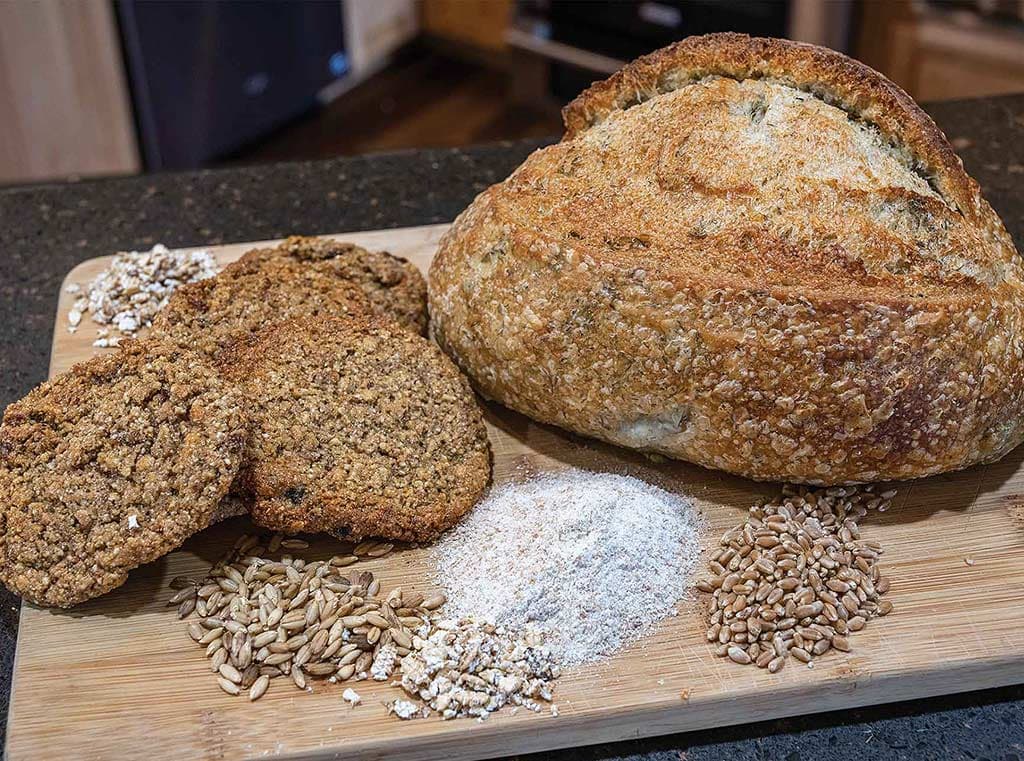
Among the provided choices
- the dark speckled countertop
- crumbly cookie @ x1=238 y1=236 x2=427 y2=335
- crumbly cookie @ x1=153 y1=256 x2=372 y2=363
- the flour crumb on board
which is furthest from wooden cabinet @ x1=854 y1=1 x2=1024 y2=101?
the flour crumb on board

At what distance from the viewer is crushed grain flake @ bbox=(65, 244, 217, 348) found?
191cm

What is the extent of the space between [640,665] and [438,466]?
0.42 metres

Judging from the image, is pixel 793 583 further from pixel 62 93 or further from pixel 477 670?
pixel 62 93

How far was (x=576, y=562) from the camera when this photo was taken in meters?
1.43

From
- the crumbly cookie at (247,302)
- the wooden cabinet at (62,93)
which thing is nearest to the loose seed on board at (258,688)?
the crumbly cookie at (247,302)

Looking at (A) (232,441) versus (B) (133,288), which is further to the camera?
(B) (133,288)

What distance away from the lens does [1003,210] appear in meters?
2.39

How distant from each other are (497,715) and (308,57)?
11.4 feet

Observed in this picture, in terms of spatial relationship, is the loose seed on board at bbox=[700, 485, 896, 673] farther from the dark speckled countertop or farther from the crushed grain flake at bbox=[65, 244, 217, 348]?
the dark speckled countertop


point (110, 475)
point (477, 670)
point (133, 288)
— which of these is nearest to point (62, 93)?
point (133, 288)

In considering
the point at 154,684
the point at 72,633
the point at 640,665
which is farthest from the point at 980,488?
the point at 72,633

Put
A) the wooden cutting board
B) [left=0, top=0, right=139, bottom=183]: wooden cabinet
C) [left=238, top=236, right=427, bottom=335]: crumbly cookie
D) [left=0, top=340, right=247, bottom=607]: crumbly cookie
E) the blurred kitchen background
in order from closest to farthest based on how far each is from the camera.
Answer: the wooden cutting board < [left=0, top=340, right=247, bottom=607]: crumbly cookie < [left=238, top=236, right=427, bottom=335]: crumbly cookie < [left=0, top=0, right=139, bottom=183]: wooden cabinet < the blurred kitchen background

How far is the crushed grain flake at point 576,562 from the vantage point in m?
1.39

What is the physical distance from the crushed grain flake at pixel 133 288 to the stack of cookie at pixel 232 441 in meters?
0.21
